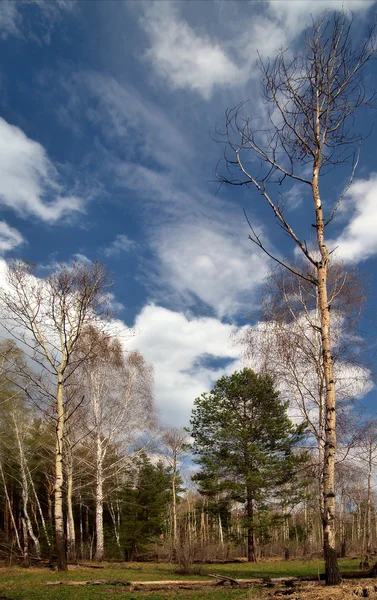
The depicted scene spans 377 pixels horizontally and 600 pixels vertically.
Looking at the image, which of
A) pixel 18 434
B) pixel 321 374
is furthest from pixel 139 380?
pixel 321 374

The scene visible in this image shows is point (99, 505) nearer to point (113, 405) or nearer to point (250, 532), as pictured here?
point (113, 405)

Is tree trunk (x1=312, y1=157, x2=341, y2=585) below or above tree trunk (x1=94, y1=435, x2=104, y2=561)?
below

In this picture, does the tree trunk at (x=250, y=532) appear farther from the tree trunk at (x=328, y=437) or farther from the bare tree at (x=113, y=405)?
the tree trunk at (x=328, y=437)

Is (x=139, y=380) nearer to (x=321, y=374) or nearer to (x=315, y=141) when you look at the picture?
(x=321, y=374)

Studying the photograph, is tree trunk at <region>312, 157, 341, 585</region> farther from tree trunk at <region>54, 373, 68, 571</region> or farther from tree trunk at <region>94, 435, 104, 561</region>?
tree trunk at <region>94, 435, 104, 561</region>

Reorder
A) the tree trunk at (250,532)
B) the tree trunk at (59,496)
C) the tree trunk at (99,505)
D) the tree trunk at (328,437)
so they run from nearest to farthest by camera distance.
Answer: the tree trunk at (328,437) < the tree trunk at (59,496) < the tree trunk at (99,505) < the tree trunk at (250,532)

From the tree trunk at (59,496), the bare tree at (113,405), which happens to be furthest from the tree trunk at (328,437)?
the bare tree at (113,405)

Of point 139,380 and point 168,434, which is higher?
point 139,380

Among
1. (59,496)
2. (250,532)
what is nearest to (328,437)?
(59,496)

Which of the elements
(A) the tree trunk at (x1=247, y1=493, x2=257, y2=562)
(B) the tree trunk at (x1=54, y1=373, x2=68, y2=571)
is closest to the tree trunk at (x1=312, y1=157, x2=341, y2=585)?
(B) the tree trunk at (x1=54, y1=373, x2=68, y2=571)

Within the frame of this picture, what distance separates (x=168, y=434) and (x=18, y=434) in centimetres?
1142

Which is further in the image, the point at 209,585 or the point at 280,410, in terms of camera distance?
the point at 280,410

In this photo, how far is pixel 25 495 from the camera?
2534cm

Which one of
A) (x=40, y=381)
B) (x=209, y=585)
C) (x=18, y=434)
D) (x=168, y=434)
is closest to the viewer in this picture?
(x=209, y=585)
